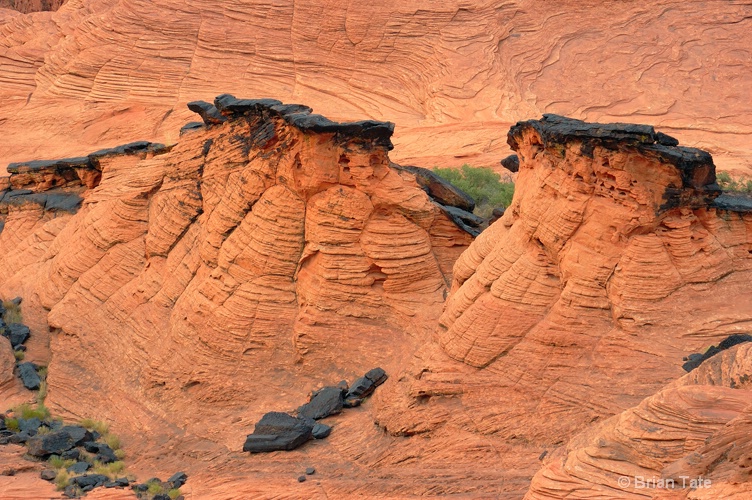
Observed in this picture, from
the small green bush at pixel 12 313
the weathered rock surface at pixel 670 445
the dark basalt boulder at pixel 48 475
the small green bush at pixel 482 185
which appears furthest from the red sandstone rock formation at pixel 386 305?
the small green bush at pixel 482 185

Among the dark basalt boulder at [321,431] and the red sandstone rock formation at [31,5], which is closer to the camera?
the dark basalt boulder at [321,431]

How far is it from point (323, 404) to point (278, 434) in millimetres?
861

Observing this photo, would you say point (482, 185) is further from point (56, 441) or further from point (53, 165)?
point (56, 441)

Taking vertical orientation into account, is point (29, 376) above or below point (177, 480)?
above

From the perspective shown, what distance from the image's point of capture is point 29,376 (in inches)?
653

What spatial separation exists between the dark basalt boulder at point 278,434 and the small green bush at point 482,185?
8.50m

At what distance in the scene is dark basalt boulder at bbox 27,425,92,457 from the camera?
45.0 feet

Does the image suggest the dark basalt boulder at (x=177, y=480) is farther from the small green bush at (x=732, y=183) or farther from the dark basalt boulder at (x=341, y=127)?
the small green bush at (x=732, y=183)

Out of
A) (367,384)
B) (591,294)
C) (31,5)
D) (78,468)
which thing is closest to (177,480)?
(78,468)

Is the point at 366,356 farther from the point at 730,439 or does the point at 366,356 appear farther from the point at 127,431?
the point at 730,439

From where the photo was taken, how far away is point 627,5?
100 ft

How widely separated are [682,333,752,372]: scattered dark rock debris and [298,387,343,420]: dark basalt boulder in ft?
14.7

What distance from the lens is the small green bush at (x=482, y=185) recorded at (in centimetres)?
2153

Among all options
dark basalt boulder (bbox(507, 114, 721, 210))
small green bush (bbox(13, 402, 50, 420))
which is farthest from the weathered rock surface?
small green bush (bbox(13, 402, 50, 420))
